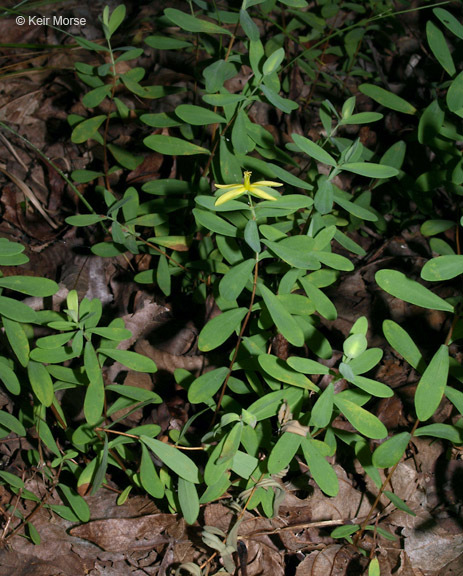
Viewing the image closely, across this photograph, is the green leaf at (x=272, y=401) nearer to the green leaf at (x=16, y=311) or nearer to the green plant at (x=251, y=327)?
the green plant at (x=251, y=327)

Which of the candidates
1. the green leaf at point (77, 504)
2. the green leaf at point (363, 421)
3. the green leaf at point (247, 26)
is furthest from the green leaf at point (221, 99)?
the green leaf at point (77, 504)

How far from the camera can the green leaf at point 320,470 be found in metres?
1.47

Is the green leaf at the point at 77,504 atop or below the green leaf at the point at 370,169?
below

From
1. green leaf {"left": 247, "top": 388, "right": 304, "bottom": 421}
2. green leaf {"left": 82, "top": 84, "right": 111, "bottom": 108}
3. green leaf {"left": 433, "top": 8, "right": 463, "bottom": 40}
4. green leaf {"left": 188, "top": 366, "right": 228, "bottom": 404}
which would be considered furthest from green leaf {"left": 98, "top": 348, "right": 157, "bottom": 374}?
green leaf {"left": 433, "top": 8, "right": 463, "bottom": 40}

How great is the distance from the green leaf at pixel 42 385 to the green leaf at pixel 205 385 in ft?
1.56

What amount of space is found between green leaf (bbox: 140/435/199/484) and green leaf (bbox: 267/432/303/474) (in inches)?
9.7

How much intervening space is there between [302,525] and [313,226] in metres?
1.24

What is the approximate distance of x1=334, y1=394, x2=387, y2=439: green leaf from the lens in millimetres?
1377

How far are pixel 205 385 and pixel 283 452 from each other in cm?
35

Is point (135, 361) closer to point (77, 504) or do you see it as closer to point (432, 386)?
point (77, 504)

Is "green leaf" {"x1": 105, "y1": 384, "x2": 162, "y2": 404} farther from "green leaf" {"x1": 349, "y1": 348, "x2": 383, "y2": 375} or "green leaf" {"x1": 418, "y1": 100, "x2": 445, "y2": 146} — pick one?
"green leaf" {"x1": 418, "y1": 100, "x2": 445, "y2": 146}

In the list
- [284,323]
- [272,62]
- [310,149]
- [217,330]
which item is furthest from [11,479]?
[272,62]

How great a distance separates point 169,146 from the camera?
6.65 ft

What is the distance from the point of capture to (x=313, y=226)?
178cm
